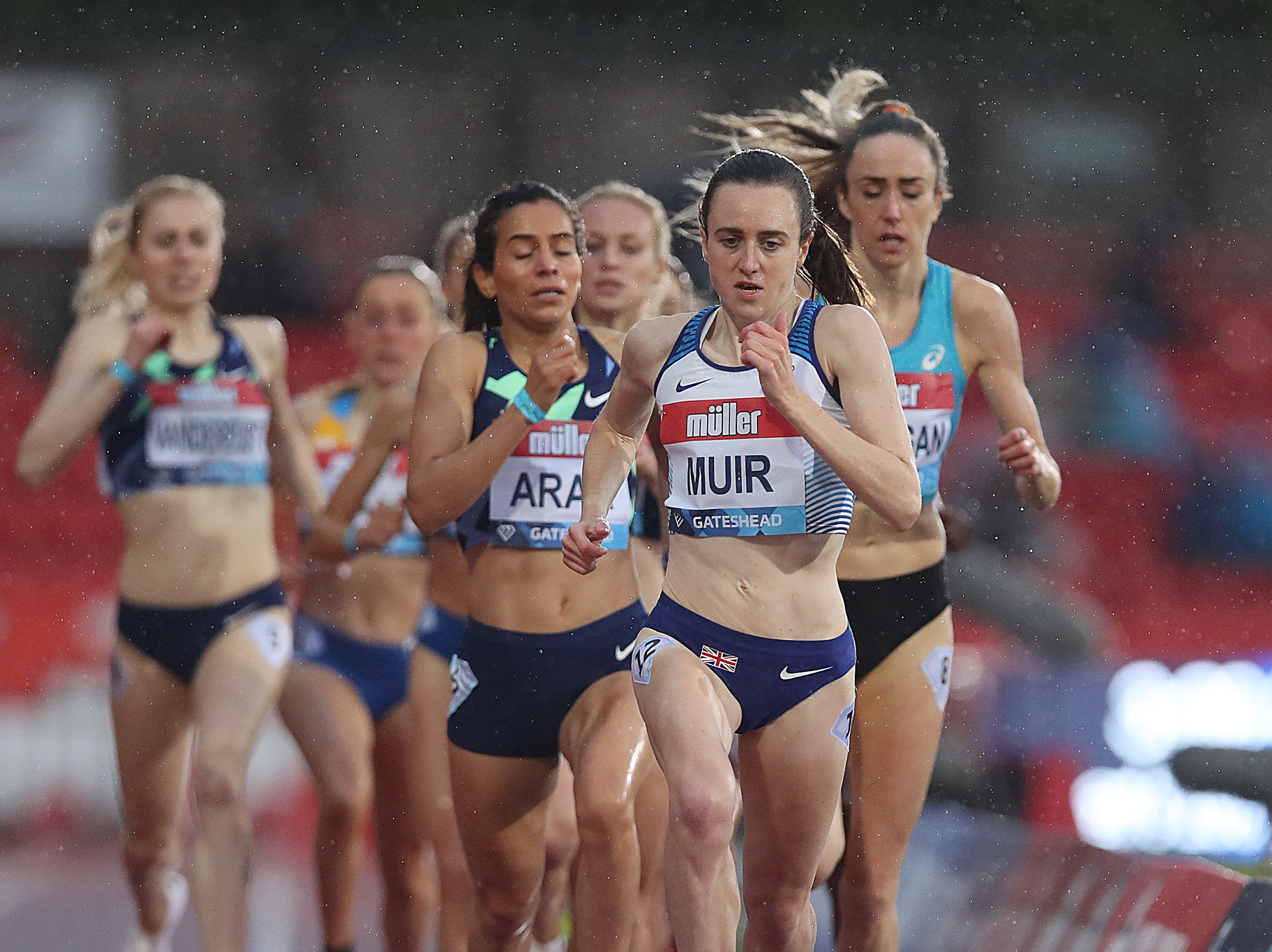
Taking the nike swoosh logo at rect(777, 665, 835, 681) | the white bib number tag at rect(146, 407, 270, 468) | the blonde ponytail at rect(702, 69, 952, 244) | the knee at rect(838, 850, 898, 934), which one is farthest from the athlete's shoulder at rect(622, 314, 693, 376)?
the white bib number tag at rect(146, 407, 270, 468)

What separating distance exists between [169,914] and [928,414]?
126 inches

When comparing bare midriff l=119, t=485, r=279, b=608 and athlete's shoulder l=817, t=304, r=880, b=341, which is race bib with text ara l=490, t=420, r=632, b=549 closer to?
athlete's shoulder l=817, t=304, r=880, b=341

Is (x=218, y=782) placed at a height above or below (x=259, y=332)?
below

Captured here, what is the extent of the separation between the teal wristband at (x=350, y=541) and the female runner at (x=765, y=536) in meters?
1.88

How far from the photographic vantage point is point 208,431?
225 inches

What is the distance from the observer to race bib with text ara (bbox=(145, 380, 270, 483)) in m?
5.66

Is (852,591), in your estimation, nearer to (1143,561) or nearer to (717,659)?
(717,659)

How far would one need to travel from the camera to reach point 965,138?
1614 cm

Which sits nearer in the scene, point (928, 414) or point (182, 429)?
point (928, 414)

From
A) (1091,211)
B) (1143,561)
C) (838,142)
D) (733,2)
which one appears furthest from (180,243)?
→ (1091,211)

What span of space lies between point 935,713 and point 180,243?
3.00 metres

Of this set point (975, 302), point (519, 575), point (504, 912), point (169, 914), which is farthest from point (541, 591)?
point (169, 914)

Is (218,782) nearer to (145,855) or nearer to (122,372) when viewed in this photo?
(145,855)

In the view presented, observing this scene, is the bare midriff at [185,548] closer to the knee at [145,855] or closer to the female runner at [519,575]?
the knee at [145,855]
